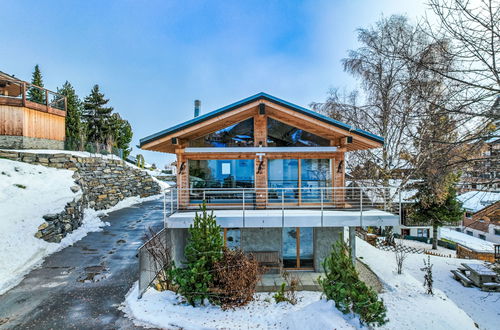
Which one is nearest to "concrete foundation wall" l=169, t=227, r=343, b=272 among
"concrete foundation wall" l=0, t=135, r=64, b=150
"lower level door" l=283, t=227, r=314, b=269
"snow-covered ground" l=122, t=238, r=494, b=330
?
"lower level door" l=283, t=227, r=314, b=269

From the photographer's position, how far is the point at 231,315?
7391 mm

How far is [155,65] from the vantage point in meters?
71.4

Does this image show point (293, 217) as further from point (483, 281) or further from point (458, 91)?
point (483, 281)

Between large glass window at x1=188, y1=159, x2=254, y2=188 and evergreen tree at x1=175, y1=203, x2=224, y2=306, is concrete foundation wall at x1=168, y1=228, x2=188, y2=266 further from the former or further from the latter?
evergreen tree at x1=175, y1=203, x2=224, y2=306

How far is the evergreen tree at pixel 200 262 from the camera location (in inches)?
301

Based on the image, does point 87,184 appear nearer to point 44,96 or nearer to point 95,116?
point 44,96

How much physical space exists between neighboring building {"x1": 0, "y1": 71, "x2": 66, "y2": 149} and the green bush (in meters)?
21.2

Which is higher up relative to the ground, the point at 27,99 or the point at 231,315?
the point at 27,99

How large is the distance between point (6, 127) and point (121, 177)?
27.5 feet

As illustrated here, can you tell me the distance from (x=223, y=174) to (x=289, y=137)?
339 cm

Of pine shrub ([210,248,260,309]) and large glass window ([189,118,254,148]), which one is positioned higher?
large glass window ([189,118,254,148])

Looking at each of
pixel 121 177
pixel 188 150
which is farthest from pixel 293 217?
pixel 121 177

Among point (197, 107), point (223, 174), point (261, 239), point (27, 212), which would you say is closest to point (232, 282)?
point (261, 239)

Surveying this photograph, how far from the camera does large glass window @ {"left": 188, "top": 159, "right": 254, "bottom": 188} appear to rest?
1136cm
